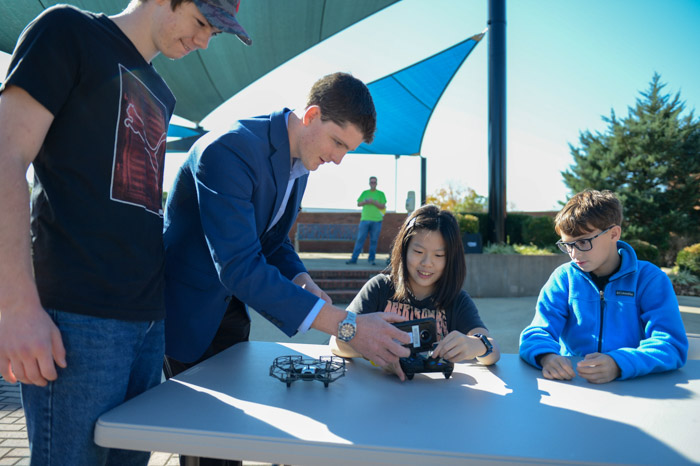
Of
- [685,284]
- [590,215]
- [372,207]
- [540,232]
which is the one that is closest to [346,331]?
[590,215]

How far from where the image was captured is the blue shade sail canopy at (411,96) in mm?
10875

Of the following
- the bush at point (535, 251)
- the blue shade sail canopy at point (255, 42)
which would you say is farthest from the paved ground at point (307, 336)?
the blue shade sail canopy at point (255, 42)

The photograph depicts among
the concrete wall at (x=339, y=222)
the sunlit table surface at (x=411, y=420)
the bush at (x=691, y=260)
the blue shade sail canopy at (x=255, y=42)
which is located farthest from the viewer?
the concrete wall at (x=339, y=222)

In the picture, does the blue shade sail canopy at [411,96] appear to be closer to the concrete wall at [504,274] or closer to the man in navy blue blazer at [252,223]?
the concrete wall at [504,274]

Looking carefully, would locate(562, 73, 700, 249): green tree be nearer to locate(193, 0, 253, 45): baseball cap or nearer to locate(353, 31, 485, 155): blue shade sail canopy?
locate(353, 31, 485, 155): blue shade sail canopy

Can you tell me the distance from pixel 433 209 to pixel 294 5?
263 inches

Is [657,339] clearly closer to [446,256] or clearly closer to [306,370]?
[446,256]

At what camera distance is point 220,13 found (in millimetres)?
1117

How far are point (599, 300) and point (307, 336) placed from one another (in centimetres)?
349

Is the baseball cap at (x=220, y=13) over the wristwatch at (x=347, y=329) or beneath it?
over

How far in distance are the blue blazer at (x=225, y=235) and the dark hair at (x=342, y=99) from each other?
16cm

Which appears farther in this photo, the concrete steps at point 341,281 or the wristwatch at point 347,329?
the concrete steps at point 341,281

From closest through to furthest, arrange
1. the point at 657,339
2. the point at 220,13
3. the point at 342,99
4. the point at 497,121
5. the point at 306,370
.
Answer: the point at 220,13 < the point at 306,370 < the point at 342,99 < the point at 657,339 < the point at 497,121

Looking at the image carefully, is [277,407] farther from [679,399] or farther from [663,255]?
[663,255]
